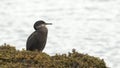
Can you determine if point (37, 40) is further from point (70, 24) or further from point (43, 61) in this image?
point (70, 24)

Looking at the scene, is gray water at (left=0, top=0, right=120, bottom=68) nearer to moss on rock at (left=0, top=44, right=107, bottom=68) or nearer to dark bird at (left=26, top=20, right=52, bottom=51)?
dark bird at (left=26, top=20, right=52, bottom=51)

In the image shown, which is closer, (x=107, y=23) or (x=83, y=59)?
(x=83, y=59)

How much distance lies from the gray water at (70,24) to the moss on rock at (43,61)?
15.9 meters

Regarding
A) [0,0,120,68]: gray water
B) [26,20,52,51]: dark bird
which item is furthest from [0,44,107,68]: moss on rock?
[0,0,120,68]: gray water

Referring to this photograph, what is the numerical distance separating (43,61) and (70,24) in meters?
33.6

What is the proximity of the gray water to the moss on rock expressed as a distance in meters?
15.9

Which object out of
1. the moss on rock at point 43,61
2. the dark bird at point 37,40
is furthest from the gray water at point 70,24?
the moss on rock at point 43,61

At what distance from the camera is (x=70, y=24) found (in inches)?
1806

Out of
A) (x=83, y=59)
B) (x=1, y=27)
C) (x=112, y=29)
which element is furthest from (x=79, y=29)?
(x=83, y=59)

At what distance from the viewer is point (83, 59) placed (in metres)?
12.7

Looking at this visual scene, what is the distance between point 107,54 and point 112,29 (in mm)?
10248

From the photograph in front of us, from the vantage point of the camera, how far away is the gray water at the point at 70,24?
35.2 metres

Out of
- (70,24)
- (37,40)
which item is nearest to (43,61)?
(37,40)

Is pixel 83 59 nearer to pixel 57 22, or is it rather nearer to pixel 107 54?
pixel 107 54
